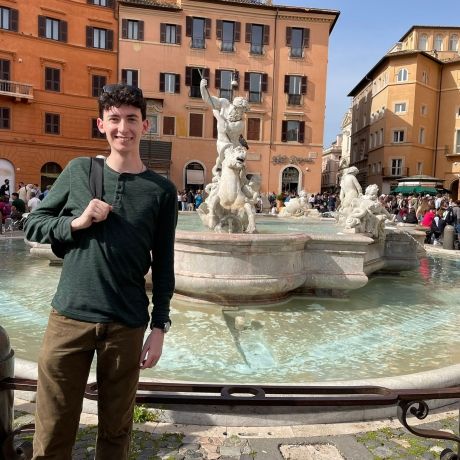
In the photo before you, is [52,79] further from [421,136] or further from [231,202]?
[421,136]

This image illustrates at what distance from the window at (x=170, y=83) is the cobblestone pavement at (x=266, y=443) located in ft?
107

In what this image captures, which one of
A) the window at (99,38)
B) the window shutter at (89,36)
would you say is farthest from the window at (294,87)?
the window shutter at (89,36)

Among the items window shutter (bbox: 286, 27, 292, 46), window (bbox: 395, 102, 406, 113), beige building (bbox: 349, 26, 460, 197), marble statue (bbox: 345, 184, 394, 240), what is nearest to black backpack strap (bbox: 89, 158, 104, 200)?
marble statue (bbox: 345, 184, 394, 240)

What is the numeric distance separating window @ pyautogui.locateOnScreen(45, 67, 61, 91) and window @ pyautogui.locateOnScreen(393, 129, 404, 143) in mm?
Result: 27748

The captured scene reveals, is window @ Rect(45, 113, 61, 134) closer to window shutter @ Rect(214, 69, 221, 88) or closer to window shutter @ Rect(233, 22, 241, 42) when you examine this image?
window shutter @ Rect(214, 69, 221, 88)

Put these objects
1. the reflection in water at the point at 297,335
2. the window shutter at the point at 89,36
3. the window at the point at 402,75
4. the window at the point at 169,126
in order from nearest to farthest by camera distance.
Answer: the reflection in water at the point at 297,335, the window shutter at the point at 89,36, the window at the point at 169,126, the window at the point at 402,75

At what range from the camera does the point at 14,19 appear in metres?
30.1

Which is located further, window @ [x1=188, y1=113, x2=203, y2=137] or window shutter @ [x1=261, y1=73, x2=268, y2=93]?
Answer: window shutter @ [x1=261, y1=73, x2=268, y2=93]

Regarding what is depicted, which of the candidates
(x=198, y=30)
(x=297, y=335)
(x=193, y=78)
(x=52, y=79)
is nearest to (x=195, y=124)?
(x=193, y=78)

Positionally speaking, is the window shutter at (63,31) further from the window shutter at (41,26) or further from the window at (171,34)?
the window at (171,34)

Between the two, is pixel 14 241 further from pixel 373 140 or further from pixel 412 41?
pixel 412 41

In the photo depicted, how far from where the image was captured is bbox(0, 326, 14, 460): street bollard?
2145 millimetres

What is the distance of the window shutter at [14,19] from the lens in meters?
30.0

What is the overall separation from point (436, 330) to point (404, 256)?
3.21 meters
